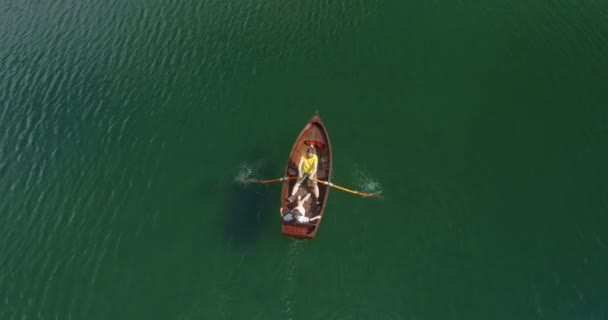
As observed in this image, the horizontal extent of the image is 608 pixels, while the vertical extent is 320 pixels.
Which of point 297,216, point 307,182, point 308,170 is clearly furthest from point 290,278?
point 308,170

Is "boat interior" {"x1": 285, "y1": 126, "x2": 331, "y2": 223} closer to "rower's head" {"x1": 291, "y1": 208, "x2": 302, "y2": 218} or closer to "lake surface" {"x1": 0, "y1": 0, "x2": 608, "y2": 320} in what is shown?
"rower's head" {"x1": 291, "y1": 208, "x2": 302, "y2": 218}

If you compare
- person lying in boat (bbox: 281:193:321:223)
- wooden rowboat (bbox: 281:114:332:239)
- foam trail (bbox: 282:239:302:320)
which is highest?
wooden rowboat (bbox: 281:114:332:239)

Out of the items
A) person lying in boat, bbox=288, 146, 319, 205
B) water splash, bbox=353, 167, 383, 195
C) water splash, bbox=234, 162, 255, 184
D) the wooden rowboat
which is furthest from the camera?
water splash, bbox=234, 162, 255, 184

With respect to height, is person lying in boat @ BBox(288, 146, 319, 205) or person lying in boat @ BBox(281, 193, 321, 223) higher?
person lying in boat @ BBox(288, 146, 319, 205)

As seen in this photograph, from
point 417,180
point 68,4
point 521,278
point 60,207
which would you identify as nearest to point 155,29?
point 68,4

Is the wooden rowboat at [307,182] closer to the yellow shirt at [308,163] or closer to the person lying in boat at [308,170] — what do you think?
the person lying in boat at [308,170]

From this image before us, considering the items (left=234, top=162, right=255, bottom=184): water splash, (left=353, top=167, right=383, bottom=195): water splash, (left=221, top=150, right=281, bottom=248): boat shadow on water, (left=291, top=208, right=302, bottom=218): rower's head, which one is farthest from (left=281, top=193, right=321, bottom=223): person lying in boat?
(left=234, top=162, right=255, bottom=184): water splash
